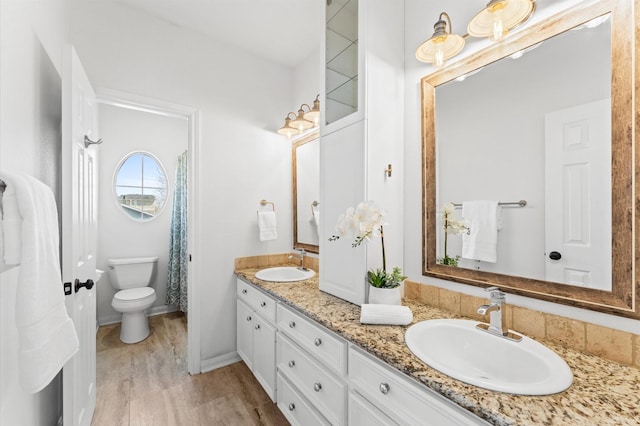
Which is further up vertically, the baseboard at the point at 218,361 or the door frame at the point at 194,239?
the door frame at the point at 194,239

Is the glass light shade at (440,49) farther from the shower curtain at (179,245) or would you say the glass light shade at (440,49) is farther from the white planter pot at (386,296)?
the shower curtain at (179,245)

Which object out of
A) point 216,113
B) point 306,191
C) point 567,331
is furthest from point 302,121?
point 567,331

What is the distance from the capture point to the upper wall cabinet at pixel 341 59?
63.6 inches

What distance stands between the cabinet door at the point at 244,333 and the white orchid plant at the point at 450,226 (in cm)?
144

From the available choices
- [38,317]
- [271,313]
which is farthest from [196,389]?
[38,317]

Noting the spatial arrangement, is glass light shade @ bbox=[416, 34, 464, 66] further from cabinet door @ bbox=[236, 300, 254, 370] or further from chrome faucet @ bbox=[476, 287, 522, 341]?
cabinet door @ bbox=[236, 300, 254, 370]

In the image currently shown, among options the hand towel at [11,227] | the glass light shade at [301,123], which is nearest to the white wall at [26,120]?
the hand towel at [11,227]

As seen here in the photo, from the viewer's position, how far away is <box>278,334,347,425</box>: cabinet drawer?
125cm

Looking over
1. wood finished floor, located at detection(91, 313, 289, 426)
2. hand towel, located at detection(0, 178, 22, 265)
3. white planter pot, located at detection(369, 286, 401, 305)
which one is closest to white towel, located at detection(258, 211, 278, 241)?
wood finished floor, located at detection(91, 313, 289, 426)

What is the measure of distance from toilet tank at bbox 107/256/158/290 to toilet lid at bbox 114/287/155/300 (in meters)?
0.10

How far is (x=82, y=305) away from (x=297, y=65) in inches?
97.8

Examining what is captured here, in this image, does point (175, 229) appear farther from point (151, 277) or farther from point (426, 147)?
point (426, 147)

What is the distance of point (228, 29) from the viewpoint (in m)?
2.24

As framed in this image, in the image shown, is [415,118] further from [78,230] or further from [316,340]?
[78,230]
